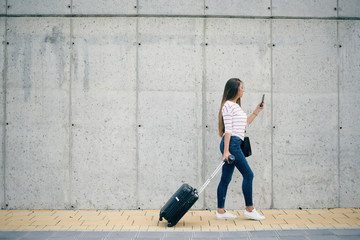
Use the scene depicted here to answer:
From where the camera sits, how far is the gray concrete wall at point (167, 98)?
19.1ft

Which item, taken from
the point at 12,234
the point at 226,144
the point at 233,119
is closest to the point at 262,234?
the point at 226,144

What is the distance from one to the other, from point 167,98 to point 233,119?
1275mm

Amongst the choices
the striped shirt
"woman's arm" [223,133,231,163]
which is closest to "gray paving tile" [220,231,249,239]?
"woman's arm" [223,133,231,163]

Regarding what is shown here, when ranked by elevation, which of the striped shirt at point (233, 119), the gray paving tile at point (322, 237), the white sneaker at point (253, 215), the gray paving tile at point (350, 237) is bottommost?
the gray paving tile at point (322, 237)

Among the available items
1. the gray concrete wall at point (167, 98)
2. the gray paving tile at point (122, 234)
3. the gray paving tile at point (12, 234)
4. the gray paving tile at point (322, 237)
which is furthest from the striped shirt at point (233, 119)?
the gray paving tile at point (12, 234)

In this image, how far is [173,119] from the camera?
19.3 feet

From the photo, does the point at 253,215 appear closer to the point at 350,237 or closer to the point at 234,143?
the point at 234,143

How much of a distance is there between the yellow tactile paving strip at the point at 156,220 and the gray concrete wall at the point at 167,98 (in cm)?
20

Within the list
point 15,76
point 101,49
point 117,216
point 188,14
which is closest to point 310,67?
point 188,14

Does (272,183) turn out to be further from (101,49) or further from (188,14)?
(101,49)

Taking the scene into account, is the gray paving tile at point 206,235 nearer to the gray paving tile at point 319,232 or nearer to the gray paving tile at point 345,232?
the gray paving tile at point 319,232

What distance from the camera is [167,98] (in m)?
5.89

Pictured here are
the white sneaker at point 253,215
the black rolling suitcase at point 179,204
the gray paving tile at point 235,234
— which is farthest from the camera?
the white sneaker at point 253,215

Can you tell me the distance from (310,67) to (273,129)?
1120 millimetres
